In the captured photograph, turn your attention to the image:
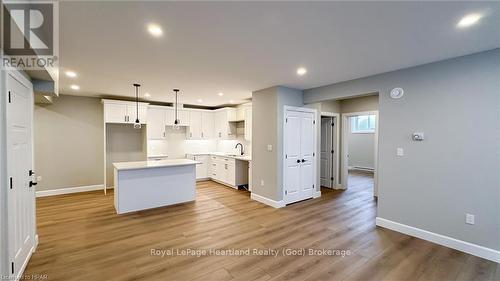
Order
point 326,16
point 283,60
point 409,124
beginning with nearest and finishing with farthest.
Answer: point 326,16 → point 283,60 → point 409,124

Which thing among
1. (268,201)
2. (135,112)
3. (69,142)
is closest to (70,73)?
(135,112)

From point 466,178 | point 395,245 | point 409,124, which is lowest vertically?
point 395,245

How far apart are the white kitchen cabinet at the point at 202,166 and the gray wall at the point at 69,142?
2.61 m

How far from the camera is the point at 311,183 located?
5203mm

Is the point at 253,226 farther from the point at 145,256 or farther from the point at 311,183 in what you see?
the point at 311,183

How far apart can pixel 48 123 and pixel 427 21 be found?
24.7 ft

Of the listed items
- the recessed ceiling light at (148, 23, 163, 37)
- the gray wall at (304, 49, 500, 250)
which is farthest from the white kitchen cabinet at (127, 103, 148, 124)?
the gray wall at (304, 49, 500, 250)

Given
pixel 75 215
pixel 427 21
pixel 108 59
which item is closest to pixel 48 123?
pixel 75 215

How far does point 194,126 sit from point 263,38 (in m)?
5.26

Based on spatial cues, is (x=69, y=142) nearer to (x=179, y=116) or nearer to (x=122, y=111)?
(x=122, y=111)

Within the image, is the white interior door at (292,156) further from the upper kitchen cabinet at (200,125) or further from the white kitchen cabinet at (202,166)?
the upper kitchen cabinet at (200,125)

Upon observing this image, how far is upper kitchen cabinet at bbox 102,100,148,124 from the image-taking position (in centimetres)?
559

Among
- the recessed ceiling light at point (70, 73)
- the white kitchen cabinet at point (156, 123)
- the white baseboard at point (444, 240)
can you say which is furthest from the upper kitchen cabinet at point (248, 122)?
the recessed ceiling light at point (70, 73)

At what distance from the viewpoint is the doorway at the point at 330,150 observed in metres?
6.09
